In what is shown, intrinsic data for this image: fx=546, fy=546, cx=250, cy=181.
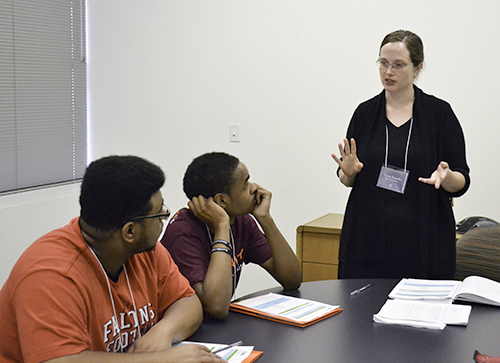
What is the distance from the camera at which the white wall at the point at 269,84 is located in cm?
335

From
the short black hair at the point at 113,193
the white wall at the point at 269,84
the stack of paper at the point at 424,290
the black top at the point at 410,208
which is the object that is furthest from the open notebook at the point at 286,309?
the white wall at the point at 269,84

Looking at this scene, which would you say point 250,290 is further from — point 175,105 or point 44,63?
point 44,63

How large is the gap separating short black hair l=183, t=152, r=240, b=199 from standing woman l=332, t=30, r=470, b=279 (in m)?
0.56

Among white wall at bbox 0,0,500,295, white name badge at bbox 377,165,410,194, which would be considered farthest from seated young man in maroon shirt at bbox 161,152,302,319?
white wall at bbox 0,0,500,295

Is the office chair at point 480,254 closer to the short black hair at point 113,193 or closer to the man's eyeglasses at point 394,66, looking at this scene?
the man's eyeglasses at point 394,66

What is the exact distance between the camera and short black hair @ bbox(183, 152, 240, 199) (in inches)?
74.0

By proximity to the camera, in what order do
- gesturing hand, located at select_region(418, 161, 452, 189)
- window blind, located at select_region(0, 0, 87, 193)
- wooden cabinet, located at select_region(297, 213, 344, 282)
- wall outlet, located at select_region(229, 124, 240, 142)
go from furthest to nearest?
wall outlet, located at select_region(229, 124, 240, 142) < window blind, located at select_region(0, 0, 87, 193) < wooden cabinet, located at select_region(297, 213, 344, 282) < gesturing hand, located at select_region(418, 161, 452, 189)

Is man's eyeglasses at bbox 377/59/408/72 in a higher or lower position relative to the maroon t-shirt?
higher

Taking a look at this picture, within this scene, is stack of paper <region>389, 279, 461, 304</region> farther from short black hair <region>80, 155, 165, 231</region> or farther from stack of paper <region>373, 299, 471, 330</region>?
short black hair <region>80, 155, 165, 231</region>

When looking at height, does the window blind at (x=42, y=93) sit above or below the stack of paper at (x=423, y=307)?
above

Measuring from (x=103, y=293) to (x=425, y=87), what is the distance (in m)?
2.77

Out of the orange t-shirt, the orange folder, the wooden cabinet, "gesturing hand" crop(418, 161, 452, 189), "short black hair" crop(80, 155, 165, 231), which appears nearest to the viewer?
the orange t-shirt

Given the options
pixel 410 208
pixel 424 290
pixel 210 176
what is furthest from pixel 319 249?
pixel 210 176

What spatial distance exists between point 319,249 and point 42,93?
211 centimetres
